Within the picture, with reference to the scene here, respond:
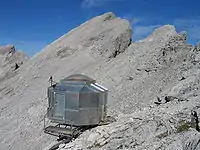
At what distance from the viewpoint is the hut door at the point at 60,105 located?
1059cm

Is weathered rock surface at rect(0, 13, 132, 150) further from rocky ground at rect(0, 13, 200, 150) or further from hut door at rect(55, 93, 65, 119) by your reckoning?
hut door at rect(55, 93, 65, 119)

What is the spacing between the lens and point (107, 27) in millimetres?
28078

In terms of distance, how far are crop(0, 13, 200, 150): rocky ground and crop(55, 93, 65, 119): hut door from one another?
3.64ft

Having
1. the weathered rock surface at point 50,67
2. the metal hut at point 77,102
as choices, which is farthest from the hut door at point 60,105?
the weathered rock surface at point 50,67

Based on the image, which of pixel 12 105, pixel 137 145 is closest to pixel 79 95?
pixel 137 145

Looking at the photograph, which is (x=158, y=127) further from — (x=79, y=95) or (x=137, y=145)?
(x=79, y=95)

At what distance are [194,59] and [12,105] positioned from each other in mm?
15131

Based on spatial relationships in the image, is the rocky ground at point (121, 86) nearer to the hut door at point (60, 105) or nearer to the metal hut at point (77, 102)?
the metal hut at point (77, 102)

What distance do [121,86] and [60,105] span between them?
8829 mm

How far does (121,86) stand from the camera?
1908 cm

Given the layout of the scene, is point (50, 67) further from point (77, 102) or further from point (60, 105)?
point (77, 102)

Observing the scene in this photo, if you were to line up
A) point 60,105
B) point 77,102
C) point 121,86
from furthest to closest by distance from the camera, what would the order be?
point 121,86 < point 60,105 < point 77,102

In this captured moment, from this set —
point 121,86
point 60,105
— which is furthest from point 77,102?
point 121,86

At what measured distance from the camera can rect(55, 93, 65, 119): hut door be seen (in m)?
10.6
